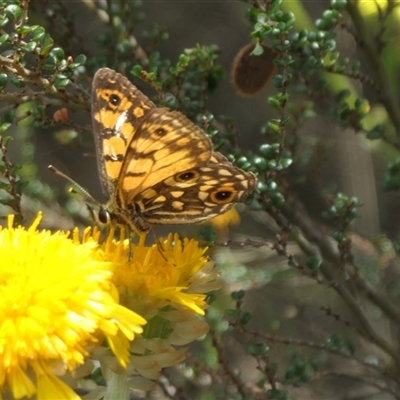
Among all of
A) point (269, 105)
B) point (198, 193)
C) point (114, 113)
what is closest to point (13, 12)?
point (114, 113)

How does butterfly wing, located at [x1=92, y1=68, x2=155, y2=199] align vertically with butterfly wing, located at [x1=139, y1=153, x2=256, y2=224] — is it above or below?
above

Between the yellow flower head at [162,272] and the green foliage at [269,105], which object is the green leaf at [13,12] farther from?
the yellow flower head at [162,272]

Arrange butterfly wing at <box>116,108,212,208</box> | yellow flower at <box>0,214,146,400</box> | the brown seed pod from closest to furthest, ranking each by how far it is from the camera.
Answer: yellow flower at <box>0,214,146,400</box>
butterfly wing at <box>116,108,212,208</box>
the brown seed pod

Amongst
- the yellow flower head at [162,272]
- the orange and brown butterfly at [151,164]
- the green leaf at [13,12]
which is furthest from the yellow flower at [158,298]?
the green leaf at [13,12]

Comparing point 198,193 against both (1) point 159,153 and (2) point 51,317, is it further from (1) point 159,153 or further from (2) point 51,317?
(2) point 51,317


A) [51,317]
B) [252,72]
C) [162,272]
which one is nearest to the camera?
[51,317]

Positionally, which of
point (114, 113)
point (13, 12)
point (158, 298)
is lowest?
point (158, 298)

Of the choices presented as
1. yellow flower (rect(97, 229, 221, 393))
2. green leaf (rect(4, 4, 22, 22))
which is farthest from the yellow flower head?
green leaf (rect(4, 4, 22, 22))

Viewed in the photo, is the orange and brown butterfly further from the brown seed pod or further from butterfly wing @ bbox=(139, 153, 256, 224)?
the brown seed pod
